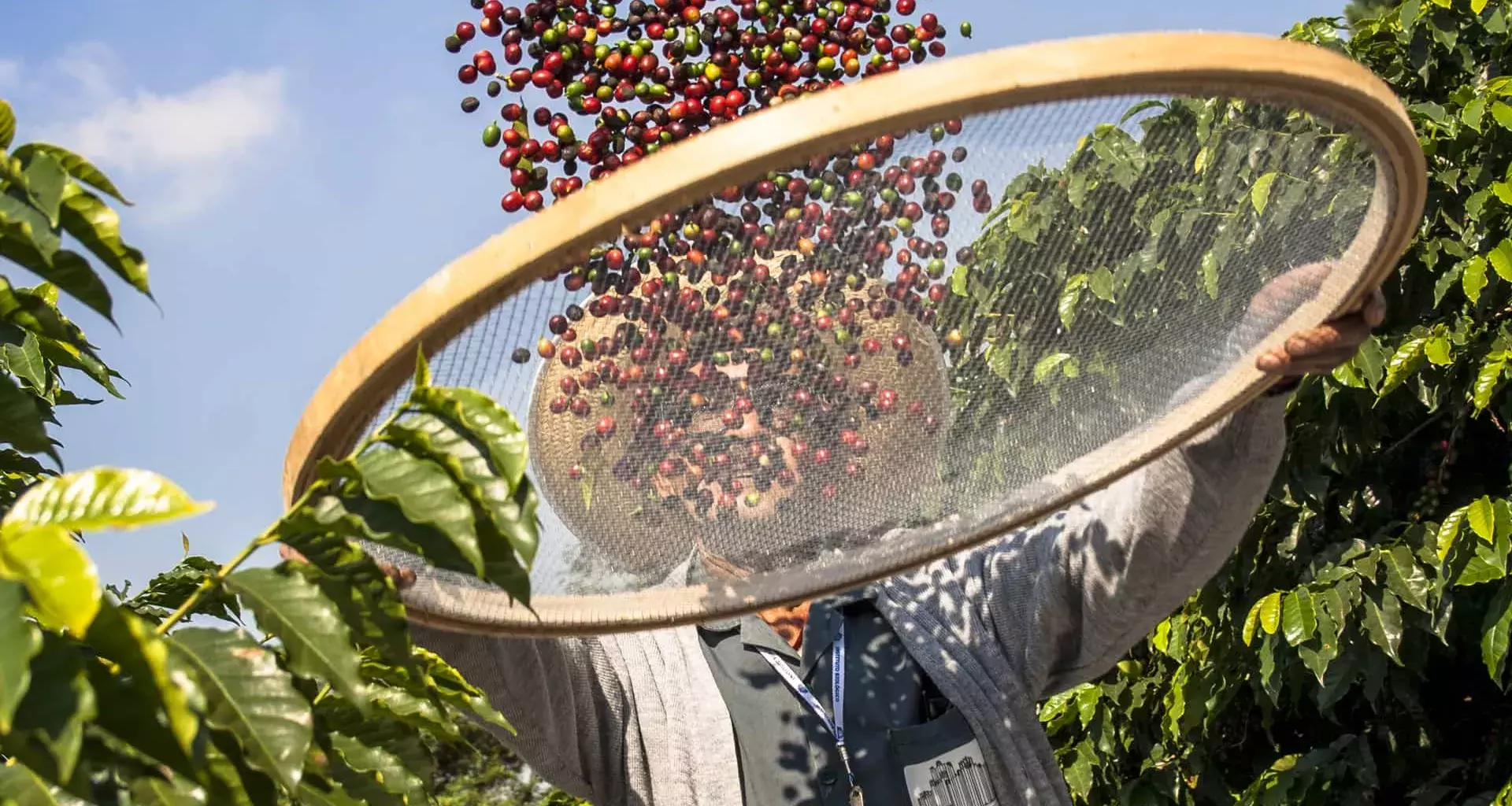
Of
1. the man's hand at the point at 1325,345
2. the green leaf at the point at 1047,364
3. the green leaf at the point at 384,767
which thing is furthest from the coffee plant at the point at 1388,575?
the green leaf at the point at 384,767

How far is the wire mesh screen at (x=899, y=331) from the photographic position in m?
1.62

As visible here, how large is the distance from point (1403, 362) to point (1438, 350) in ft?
0.25

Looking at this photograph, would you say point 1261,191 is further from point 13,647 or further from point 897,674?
point 13,647

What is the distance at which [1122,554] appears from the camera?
2.21 meters

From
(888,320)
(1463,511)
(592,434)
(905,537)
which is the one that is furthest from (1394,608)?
(592,434)

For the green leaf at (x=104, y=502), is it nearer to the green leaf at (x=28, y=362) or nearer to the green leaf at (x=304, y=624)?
the green leaf at (x=304, y=624)

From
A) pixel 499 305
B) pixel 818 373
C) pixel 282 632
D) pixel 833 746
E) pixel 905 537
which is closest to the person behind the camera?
pixel 282 632

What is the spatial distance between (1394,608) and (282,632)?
8.91ft

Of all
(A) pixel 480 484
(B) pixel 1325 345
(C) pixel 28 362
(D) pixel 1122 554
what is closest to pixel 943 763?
(D) pixel 1122 554

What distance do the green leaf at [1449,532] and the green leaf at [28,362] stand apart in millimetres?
2704

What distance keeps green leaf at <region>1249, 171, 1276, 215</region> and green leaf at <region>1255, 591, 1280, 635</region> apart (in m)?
1.59

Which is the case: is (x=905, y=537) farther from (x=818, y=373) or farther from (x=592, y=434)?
(x=592, y=434)

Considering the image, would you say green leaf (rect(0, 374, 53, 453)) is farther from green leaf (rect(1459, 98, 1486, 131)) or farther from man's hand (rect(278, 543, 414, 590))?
green leaf (rect(1459, 98, 1486, 131))

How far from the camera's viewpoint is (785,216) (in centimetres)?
161
